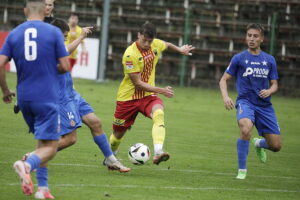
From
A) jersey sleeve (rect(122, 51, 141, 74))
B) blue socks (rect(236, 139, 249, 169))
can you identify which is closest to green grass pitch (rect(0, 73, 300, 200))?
blue socks (rect(236, 139, 249, 169))

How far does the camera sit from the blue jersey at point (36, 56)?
706cm

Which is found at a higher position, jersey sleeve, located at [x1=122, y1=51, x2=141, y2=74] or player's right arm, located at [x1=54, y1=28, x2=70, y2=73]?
player's right arm, located at [x1=54, y1=28, x2=70, y2=73]

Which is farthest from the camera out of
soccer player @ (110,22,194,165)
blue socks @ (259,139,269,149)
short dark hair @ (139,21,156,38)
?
blue socks @ (259,139,269,149)

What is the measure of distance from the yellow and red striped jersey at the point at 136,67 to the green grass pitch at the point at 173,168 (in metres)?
1.00

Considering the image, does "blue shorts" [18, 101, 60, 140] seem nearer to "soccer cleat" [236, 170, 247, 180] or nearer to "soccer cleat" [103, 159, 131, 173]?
"soccer cleat" [103, 159, 131, 173]

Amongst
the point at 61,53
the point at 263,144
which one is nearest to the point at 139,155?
the point at 263,144

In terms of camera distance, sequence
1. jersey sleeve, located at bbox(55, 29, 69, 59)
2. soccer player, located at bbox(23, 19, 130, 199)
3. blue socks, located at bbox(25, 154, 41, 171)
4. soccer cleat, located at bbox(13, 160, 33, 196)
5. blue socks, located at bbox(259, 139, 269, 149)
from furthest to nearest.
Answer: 1. blue socks, located at bbox(259, 139, 269, 149)
2. soccer player, located at bbox(23, 19, 130, 199)
3. jersey sleeve, located at bbox(55, 29, 69, 59)
4. blue socks, located at bbox(25, 154, 41, 171)
5. soccer cleat, located at bbox(13, 160, 33, 196)

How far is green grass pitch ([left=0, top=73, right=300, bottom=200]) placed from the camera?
8.29 metres

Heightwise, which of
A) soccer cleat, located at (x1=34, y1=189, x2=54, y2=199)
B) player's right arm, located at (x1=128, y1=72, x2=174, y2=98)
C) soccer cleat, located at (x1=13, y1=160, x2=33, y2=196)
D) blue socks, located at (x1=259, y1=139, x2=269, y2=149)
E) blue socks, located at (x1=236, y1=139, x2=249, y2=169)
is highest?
player's right arm, located at (x1=128, y1=72, x2=174, y2=98)

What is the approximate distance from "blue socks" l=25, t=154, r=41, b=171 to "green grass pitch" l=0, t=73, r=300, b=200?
1.88ft

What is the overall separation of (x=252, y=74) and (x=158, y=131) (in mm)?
1541

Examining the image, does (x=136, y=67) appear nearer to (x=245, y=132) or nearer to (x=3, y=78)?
(x=245, y=132)

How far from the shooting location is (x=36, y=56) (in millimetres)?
7059

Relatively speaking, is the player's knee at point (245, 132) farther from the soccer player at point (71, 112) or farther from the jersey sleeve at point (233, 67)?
the soccer player at point (71, 112)
